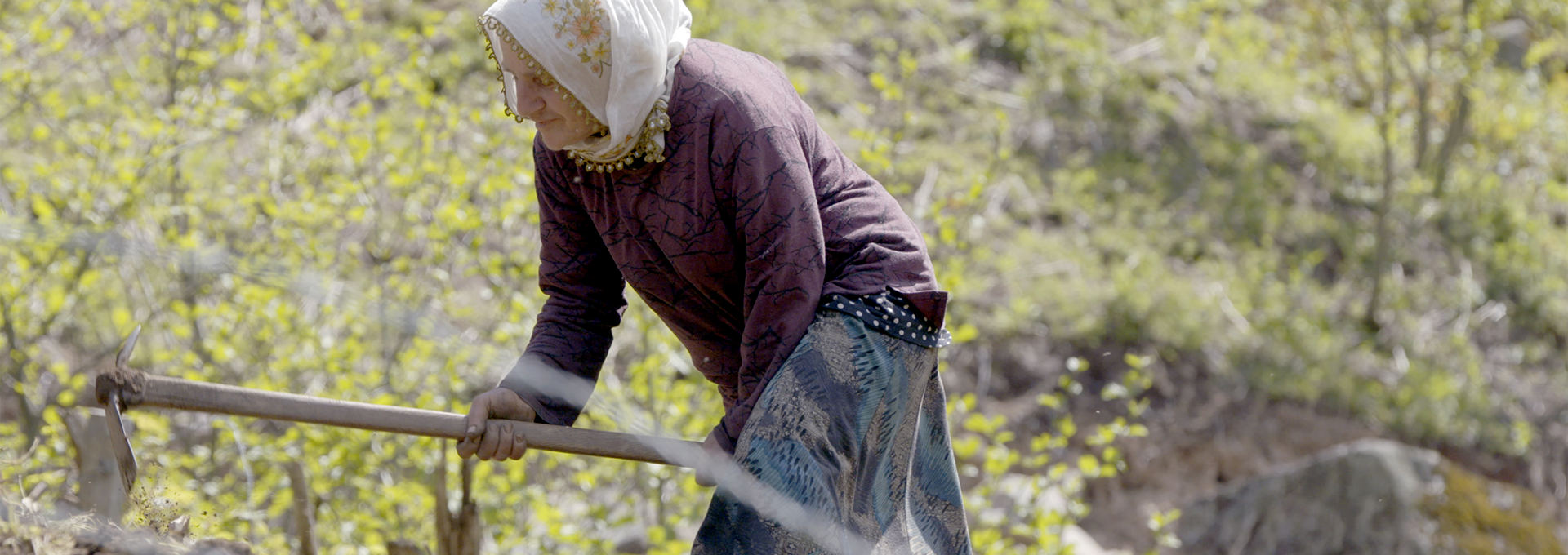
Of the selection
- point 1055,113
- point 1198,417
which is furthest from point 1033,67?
point 1198,417

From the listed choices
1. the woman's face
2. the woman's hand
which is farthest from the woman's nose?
the woman's hand

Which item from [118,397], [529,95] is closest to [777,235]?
[529,95]

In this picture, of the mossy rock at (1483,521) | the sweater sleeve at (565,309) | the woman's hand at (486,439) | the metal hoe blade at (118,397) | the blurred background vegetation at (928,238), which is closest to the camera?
the metal hoe blade at (118,397)

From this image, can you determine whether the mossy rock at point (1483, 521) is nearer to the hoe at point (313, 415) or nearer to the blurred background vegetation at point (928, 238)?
the blurred background vegetation at point (928, 238)

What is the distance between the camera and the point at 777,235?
1.99 m

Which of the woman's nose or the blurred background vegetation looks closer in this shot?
the woman's nose

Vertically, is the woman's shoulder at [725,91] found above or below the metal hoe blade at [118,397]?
above

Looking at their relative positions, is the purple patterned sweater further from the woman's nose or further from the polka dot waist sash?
the woman's nose

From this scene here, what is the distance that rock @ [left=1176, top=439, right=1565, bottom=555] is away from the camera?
4.60 metres

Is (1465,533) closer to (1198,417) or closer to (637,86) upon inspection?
(1198,417)

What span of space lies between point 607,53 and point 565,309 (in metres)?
0.63

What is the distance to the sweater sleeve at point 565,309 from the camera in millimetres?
2322

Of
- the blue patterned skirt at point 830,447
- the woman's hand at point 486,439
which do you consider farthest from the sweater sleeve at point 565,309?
the blue patterned skirt at point 830,447

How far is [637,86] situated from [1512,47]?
9.00 m
